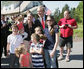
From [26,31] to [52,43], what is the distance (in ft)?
3.72

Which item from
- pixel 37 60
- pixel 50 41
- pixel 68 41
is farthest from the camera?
pixel 68 41

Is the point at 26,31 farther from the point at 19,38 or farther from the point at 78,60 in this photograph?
the point at 78,60

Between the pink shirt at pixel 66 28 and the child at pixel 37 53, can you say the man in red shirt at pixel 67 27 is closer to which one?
the pink shirt at pixel 66 28

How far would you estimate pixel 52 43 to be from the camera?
6.84 metres

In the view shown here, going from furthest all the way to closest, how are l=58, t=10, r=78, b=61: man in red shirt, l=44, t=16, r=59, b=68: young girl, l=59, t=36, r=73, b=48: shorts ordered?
1. l=59, t=36, r=73, b=48: shorts
2. l=58, t=10, r=78, b=61: man in red shirt
3. l=44, t=16, r=59, b=68: young girl

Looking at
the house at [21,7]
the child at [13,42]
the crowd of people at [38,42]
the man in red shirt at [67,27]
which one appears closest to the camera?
the crowd of people at [38,42]

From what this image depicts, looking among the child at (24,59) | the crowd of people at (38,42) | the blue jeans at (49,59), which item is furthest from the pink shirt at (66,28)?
the child at (24,59)

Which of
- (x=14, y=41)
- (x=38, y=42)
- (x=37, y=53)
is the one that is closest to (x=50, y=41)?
(x=38, y=42)

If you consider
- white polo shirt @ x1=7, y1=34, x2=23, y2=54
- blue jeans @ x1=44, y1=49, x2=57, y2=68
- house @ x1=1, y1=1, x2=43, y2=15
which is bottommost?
blue jeans @ x1=44, y1=49, x2=57, y2=68

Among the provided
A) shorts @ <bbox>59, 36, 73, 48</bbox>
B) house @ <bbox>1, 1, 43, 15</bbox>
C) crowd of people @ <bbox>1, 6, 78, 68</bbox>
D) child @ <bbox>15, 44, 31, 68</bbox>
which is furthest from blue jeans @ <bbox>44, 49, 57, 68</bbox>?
house @ <bbox>1, 1, 43, 15</bbox>

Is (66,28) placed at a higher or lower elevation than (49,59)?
higher

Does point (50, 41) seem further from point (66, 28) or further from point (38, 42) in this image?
point (66, 28)

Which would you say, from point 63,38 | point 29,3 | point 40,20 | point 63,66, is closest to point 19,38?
point 40,20

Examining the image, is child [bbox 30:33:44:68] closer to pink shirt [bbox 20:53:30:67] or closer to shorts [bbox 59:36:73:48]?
pink shirt [bbox 20:53:30:67]
